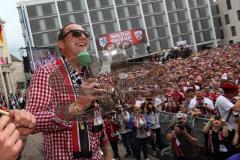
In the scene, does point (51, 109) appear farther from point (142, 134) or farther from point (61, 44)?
point (142, 134)

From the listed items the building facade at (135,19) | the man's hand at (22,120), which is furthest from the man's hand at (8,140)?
the building facade at (135,19)

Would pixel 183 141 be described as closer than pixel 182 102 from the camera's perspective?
Yes

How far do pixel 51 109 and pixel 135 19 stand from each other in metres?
87.1

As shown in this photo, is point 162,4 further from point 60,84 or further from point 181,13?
point 60,84

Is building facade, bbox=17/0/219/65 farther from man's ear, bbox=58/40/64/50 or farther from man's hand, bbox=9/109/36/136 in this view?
man's hand, bbox=9/109/36/136

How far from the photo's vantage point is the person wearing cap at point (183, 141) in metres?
9.26

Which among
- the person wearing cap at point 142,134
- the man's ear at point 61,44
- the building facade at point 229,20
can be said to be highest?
the building facade at point 229,20

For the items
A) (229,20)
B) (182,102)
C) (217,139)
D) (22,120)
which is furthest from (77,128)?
(229,20)

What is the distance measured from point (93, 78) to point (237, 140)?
4592 mm

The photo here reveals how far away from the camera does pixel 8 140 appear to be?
134 centimetres

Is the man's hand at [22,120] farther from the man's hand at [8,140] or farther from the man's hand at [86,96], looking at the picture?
the man's hand at [86,96]

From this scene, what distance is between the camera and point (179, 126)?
953 cm

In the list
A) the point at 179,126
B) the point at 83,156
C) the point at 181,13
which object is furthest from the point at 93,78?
the point at 181,13

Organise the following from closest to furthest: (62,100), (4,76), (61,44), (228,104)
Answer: (62,100) < (61,44) < (228,104) < (4,76)
